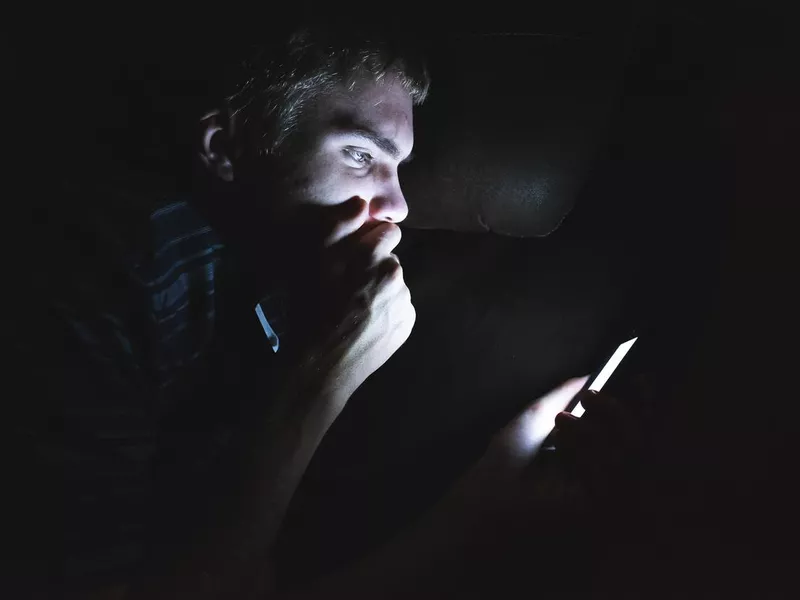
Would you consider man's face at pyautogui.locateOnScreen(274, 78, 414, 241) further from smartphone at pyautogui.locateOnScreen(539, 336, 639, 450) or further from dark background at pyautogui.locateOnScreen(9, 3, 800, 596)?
smartphone at pyautogui.locateOnScreen(539, 336, 639, 450)

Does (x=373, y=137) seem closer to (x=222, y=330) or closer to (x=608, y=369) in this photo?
(x=222, y=330)

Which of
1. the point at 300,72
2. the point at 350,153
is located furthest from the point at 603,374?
the point at 300,72

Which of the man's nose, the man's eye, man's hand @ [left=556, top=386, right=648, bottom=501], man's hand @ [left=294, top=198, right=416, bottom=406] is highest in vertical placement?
the man's eye

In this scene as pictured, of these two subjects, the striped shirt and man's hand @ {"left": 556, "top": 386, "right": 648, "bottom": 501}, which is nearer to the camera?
the striped shirt

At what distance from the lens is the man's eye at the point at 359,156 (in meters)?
0.79

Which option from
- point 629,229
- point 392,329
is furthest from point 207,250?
point 629,229

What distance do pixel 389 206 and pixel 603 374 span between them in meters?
0.36

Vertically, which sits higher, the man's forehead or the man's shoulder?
the man's forehead

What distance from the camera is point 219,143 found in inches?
32.2

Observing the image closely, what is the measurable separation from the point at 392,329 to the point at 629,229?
1.22ft

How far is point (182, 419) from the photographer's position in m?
0.76

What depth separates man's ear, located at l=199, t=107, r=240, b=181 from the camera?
81 cm

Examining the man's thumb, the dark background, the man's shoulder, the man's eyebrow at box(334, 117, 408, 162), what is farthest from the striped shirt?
the man's thumb

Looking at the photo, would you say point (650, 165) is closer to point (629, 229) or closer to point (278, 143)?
point (629, 229)
